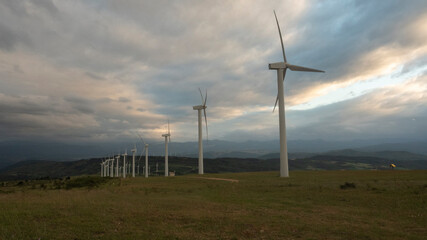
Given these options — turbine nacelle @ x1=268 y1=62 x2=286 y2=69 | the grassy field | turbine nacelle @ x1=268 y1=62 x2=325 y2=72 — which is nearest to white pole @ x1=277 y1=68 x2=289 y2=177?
turbine nacelle @ x1=268 y1=62 x2=286 y2=69

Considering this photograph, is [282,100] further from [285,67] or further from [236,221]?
[236,221]

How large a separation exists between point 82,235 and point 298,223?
1412cm

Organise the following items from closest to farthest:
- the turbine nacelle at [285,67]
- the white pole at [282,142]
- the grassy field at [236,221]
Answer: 1. the grassy field at [236,221]
2. the white pole at [282,142]
3. the turbine nacelle at [285,67]

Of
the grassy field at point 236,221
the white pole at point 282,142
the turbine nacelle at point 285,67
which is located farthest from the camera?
the turbine nacelle at point 285,67

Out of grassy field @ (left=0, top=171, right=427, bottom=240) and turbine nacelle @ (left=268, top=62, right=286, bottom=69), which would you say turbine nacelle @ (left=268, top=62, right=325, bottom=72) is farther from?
grassy field @ (left=0, top=171, right=427, bottom=240)

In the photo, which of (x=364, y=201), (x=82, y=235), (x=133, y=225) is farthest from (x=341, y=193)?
(x=82, y=235)

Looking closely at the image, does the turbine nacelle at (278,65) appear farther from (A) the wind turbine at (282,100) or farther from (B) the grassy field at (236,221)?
(B) the grassy field at (236,221)

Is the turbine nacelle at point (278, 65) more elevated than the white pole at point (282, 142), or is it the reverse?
the turbine nacelle at point (278, 65)

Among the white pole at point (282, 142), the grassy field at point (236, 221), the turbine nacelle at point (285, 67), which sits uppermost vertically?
the turbine nacelle at point (285, 67)

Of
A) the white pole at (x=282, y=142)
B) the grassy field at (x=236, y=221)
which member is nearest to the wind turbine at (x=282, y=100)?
the white pole at (x=282, y=142)

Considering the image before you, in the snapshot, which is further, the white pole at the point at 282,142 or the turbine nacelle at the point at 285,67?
the turbine nacelle at the point at 285,67

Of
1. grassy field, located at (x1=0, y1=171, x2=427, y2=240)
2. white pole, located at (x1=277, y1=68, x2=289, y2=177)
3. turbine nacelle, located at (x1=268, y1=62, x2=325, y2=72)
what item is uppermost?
turbine nacelle, located at (x1=268, y1=62, x2=325, y2=72)

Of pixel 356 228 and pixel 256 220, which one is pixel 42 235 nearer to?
pixel 256 220

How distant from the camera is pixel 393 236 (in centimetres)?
1611
